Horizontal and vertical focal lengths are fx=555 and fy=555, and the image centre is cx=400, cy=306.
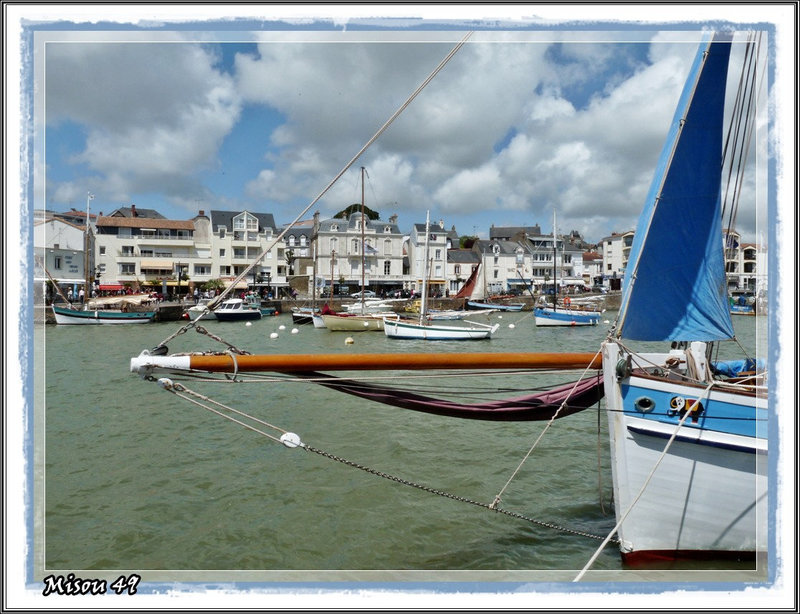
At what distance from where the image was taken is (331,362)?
17.6 ft

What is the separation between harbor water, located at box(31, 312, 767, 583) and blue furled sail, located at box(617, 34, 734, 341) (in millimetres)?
1042

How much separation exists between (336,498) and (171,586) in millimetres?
4551

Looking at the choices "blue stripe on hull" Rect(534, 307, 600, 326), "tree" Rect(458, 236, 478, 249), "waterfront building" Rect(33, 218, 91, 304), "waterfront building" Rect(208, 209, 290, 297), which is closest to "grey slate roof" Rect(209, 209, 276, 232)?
"waterfront building" Rect(208, 209, 290, 297)

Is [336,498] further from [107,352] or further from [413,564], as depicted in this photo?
[107,352]

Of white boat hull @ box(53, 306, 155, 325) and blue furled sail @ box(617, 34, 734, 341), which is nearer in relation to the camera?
blue furled sail @ box(617, 34, 734, 341)

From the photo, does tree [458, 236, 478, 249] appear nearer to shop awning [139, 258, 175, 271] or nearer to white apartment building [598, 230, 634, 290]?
white apartment building [598, 230, 634, 290]

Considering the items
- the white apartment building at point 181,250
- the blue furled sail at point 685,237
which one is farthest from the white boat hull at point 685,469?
the white apartment building at point 181,250

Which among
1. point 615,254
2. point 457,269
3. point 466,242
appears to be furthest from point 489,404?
point 615,254

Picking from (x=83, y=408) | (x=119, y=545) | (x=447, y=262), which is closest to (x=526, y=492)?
(x=119, y=545)

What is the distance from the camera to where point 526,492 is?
8.70 metres

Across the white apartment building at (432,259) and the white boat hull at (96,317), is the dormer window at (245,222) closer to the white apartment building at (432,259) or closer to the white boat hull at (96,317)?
the white apartment building at (432,259)

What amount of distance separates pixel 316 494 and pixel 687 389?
5594 millimetres

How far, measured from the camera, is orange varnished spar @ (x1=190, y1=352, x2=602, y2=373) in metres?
5.36

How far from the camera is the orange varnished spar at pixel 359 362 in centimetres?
Result: 536
